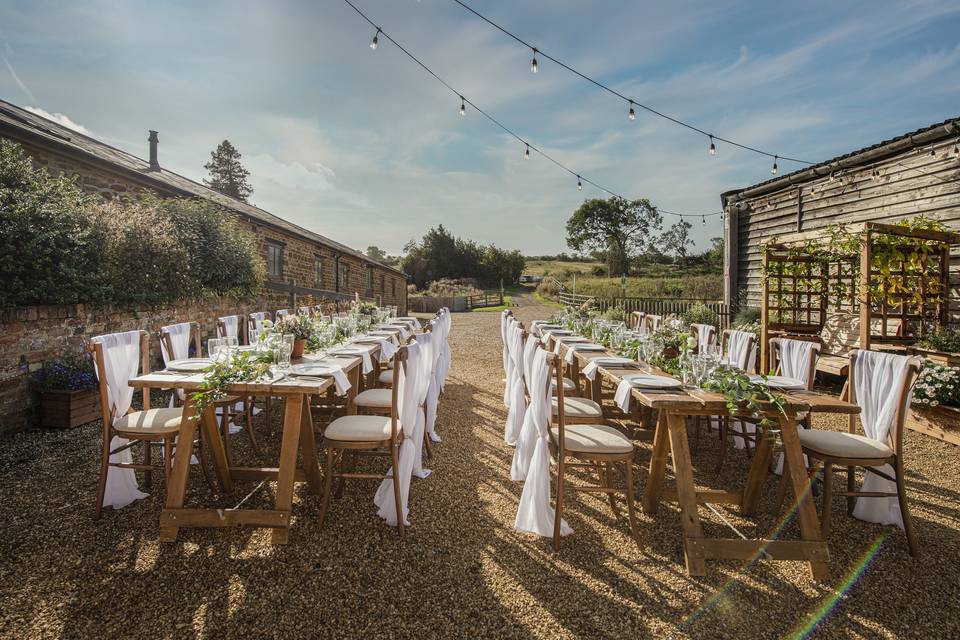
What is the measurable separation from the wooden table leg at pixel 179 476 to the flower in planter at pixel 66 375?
2913 millimetres

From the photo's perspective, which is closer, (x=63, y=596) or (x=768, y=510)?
(x=63, y=596)

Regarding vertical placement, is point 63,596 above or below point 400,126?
below

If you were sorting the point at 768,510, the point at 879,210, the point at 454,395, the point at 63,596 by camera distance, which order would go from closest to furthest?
the point at 63,596 → the point at 768,510 → the point at 454,395 → the point at 879,210

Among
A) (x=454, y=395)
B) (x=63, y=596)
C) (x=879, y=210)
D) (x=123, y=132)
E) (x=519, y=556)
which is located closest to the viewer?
(x=63, y=596)

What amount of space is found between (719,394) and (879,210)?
7.48 metres

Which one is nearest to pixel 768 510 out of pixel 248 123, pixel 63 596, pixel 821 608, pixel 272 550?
pixel 821 608

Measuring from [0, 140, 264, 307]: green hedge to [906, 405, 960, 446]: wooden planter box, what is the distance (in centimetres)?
883

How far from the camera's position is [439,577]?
207 centimetres

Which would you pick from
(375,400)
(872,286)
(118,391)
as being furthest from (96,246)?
(872,286)

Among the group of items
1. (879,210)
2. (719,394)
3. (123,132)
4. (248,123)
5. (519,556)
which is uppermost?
(123,132)

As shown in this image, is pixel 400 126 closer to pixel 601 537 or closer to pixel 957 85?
pixel 601 537

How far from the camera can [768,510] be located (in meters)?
2.76

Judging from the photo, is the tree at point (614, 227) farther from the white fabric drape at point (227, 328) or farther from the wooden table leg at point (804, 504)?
the wooden table leg at point (804, 504)

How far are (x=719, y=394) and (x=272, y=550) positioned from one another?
259 cm
